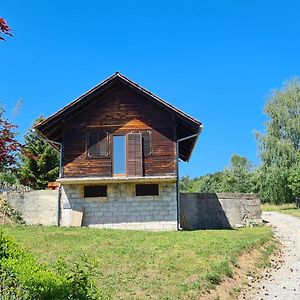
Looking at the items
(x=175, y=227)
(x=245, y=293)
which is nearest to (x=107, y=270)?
(x=245, y=293)

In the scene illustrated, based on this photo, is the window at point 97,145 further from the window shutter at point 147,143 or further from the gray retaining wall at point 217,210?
the gray retaining wall at point 217,210

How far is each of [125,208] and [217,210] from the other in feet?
19.0

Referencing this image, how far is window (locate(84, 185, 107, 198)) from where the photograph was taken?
74.5ft

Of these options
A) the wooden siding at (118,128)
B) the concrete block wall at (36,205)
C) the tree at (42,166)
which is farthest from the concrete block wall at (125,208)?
the tree at (42,166)

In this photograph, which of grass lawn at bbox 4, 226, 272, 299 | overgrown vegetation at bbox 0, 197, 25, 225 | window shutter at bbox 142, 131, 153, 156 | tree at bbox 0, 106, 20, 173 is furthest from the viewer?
overgrown vegetation at bbox 0, 197, 25, 225

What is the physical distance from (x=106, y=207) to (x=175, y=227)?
3.61m

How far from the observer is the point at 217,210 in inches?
989

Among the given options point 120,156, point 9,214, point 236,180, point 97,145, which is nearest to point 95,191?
point 120,156

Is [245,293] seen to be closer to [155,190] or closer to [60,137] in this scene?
[155,190]

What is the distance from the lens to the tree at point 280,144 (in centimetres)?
4119

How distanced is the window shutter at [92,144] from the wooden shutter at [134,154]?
5.61 feet

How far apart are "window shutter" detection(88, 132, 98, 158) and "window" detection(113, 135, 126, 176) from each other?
0.97m

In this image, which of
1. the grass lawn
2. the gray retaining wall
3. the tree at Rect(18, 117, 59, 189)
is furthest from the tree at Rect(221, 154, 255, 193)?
the grass lawn

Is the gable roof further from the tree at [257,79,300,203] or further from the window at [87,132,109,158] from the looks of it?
the tree at [257,79,300,203]
